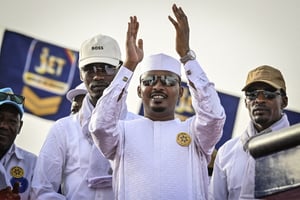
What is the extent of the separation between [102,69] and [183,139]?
0.74 meters

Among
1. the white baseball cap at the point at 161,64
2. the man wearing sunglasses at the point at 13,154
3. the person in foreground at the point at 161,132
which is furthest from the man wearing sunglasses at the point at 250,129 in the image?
the man wearing sunglasses at the point at 13,154

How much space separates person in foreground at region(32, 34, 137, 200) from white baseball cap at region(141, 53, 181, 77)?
32 cm

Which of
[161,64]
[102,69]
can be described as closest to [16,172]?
[102,69]

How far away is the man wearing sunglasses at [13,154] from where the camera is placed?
3385 millimetres

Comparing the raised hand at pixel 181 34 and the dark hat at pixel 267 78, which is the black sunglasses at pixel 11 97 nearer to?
the raised hand at pixel 181 34

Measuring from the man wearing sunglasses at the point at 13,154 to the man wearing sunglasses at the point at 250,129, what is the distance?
3.55 feet

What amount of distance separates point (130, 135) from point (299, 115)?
379cm

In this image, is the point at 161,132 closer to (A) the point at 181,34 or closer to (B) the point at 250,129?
(A) the point at 181,34

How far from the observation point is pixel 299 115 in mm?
6488

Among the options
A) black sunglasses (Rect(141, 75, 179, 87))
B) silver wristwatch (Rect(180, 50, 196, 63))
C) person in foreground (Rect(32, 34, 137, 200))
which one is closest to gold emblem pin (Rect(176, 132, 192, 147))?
black sunglasses (Rect(141, 75, 179, 87))

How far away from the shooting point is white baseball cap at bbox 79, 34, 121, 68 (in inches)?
139

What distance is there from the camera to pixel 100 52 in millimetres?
3564

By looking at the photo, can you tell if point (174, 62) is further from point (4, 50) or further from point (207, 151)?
point (4, 50)

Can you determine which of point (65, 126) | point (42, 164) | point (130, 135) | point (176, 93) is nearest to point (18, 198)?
point (42, 164)
